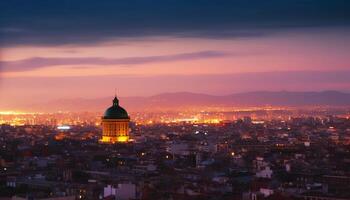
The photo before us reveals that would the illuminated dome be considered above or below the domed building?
above

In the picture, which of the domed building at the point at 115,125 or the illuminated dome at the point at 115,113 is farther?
the illuminated dome at the point at 115,113

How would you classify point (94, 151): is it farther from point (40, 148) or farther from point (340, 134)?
point (340, 134)

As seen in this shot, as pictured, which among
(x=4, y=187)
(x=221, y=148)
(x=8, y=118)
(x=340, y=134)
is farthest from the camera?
(x=8, y=118)

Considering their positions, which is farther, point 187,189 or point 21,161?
point 21,161

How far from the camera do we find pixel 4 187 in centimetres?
2897

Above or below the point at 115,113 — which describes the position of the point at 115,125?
below

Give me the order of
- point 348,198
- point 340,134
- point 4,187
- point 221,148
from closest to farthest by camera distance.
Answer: point 348,198 < point 4,187 < point 221,148 < point 340,134

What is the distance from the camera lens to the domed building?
196 ft

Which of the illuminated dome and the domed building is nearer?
the domed building

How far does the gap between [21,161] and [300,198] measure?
2303cm

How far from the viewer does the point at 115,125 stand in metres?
60.3

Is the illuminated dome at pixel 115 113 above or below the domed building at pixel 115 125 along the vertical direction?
above

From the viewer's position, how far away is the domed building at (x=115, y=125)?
59.6 meters

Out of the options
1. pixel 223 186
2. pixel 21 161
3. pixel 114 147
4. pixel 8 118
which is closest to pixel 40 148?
pixel 114 147
